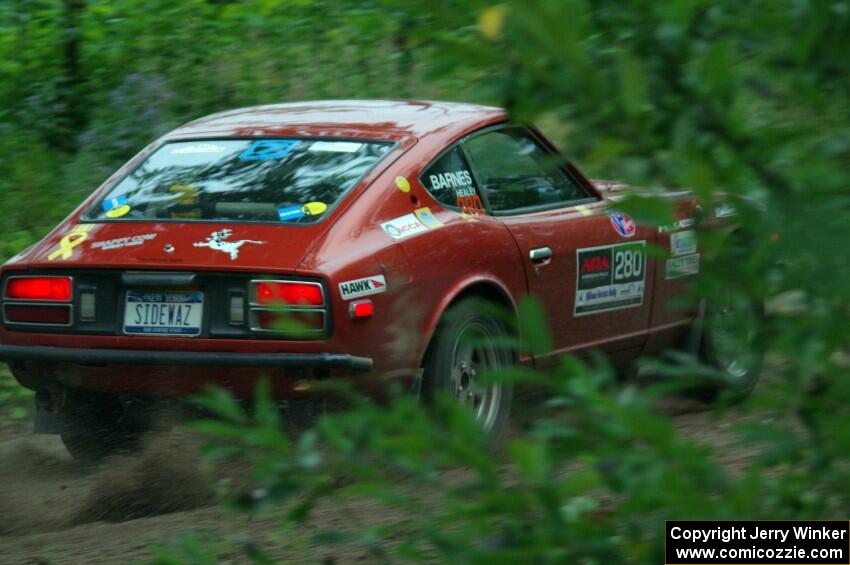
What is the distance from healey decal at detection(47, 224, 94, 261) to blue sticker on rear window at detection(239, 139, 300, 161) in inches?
30.7

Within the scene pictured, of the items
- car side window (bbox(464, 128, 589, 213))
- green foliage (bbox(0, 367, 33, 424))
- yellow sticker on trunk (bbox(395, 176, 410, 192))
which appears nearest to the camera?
yellow sticker on trunk (bbox(395, 176, 410, 192))

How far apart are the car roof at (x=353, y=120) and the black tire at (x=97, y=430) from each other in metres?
1.43

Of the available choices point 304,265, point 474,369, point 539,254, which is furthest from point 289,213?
point 539,254

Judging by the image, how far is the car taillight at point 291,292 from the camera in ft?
17.8

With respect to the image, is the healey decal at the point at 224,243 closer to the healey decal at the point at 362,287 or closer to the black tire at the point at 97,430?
the healey decal at the point at 362,287

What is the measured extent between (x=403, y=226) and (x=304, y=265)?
652mm

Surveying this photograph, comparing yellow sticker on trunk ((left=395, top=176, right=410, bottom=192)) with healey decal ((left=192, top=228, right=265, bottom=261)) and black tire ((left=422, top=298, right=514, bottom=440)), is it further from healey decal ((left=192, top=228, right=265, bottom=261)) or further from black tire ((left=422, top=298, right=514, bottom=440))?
healey decal ((left=192, top=228, right=265, bottom=261))

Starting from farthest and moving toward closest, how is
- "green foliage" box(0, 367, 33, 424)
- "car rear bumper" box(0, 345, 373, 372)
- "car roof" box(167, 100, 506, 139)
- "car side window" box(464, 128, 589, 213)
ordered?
"green foliage" box(0, 367, 33, 424) < "car side window" box(464, 128, 589, 213) < "car roof" box(167, 100, 506, 139) < "car rear bumper" box(0, 345, 373, 372)

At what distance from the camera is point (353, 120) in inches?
260

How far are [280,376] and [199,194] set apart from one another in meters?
1.10

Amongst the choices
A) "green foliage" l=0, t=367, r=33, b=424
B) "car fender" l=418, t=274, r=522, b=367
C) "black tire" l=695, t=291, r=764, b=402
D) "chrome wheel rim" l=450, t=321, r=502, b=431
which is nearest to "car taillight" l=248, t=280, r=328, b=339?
"car fender" l=418, t=274, r=522, b=367

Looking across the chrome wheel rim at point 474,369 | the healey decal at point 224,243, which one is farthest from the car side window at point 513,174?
the healey decal at point 224,243

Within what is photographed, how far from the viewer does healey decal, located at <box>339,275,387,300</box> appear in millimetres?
5461

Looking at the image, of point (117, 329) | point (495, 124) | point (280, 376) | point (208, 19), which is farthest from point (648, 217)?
point (208, 19)
